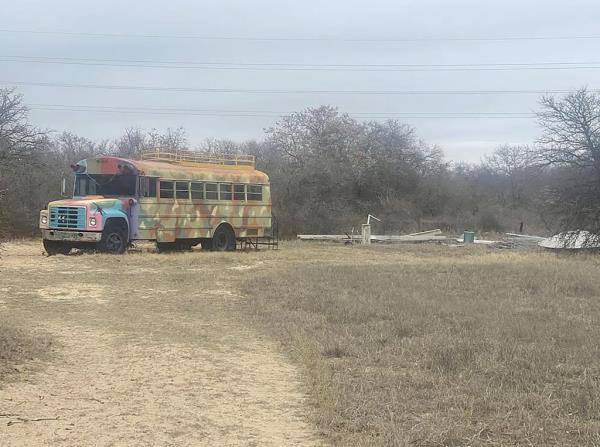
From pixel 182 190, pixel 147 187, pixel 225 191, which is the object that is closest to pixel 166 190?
pixel 182 190

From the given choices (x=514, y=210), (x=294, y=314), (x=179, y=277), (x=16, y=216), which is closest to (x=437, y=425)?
(x=294, y=314)

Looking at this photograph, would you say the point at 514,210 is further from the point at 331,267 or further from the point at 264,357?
the point at 264,357

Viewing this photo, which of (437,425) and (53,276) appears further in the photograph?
(53,276)

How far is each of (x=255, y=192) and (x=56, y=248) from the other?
7363 mm

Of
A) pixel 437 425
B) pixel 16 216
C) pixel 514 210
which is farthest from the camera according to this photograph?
pixel 514 210

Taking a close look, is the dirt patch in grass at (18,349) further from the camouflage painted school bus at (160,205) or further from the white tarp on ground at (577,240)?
the white tarp on ground at (577,240)

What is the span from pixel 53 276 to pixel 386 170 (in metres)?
33.8

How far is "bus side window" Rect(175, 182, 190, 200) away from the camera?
20.3 metres

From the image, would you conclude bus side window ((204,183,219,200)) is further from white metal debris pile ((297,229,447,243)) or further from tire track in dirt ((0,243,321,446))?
tire track in dirt ((0,243,321,446))

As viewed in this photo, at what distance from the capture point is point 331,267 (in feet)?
56.8

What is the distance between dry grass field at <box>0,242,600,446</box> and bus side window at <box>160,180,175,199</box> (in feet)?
20.4

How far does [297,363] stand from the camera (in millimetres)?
7133

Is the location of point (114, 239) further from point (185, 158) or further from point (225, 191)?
point (225, 191)

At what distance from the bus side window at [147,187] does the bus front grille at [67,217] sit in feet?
6.15
